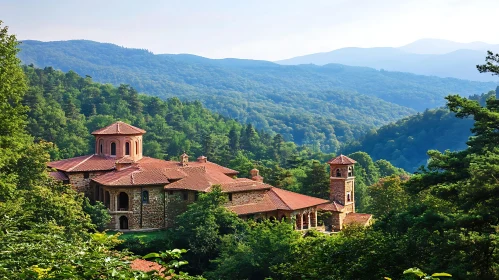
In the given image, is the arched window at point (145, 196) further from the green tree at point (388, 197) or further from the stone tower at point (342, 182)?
the green tree at point (388, 197)

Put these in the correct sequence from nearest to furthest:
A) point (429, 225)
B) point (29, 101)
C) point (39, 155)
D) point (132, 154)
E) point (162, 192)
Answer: point (429, 225), point (39, 155), point (162, 192), point (132, 154), point (29, 101)

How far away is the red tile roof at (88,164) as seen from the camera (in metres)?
34.7

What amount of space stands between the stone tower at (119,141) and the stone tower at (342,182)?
13120 millimetres

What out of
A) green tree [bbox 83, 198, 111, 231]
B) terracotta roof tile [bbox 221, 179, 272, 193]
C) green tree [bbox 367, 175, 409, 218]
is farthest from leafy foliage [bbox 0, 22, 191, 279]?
green tree [bbox 367, 175, 409, 218]

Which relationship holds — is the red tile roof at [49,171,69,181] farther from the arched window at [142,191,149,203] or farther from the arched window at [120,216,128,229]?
the arched window at [142,191,149,203]

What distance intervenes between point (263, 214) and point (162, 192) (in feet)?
19.0

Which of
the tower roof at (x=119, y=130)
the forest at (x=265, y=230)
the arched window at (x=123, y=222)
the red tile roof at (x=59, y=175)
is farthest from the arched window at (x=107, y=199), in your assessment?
the tower roof at (x=119, y=130)

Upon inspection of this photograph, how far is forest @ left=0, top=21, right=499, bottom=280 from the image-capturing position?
9.20 meters

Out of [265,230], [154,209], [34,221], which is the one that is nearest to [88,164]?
[154,209]

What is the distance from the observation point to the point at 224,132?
9594 centimetres

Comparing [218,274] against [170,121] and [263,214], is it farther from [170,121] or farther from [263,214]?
[170,121]

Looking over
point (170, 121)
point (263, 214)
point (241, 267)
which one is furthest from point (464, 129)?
point (241, 267)

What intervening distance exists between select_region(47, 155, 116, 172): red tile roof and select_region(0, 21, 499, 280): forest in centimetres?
245

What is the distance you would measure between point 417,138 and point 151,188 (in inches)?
3589
